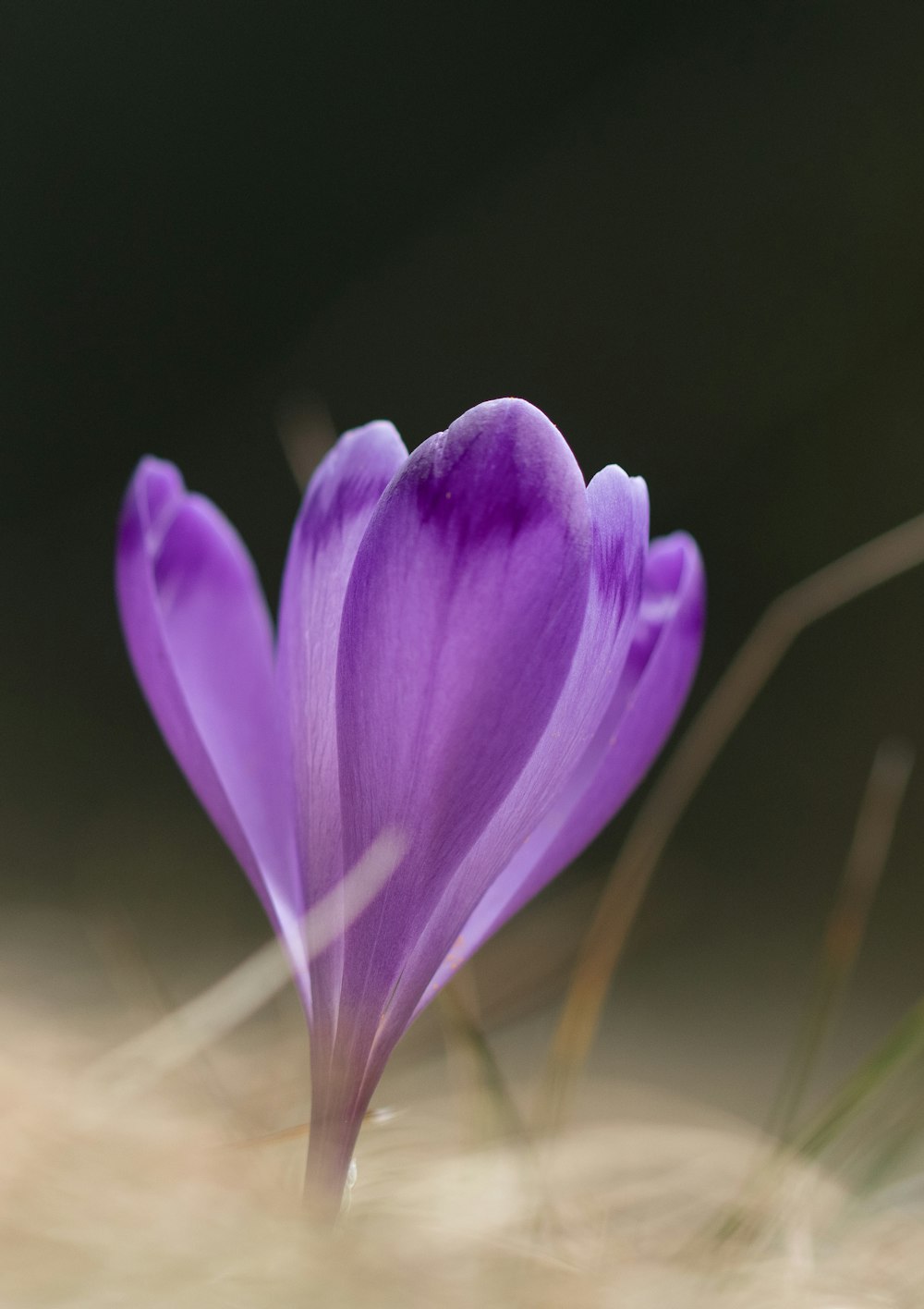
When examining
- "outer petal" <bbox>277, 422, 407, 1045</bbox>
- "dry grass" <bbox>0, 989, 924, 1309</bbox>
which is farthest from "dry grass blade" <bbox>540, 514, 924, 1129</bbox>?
"outer petal" <bbox>277, 422, 407, 1045</bbox>

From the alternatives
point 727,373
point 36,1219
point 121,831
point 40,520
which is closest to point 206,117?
point 40,520

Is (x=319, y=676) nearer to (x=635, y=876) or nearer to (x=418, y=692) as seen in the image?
(x=418, y=692)

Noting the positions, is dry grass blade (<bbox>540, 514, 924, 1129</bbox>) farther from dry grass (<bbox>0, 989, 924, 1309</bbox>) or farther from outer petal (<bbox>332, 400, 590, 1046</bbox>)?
outer petal (<bbox>332, 400, 590, 1046</bbox>)

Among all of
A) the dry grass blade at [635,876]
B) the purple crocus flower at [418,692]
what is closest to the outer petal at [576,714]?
the purple crocus flower at [418,692]

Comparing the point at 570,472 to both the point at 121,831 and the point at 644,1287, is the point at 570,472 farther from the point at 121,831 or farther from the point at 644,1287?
the point at 121,831

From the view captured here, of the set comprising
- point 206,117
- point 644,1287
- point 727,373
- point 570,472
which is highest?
point 206,117

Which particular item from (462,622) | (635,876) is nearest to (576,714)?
(462,622)

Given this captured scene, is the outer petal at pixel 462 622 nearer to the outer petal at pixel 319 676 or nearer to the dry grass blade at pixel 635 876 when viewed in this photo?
the outer petal at pixel 319 676
